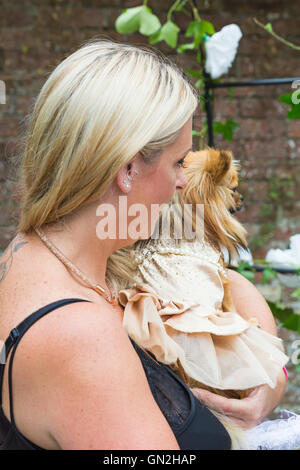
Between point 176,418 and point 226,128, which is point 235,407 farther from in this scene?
point 226,128

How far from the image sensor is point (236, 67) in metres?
2.78

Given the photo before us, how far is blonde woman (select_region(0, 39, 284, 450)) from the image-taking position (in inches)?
32.7

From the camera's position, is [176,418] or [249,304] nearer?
[176,418]

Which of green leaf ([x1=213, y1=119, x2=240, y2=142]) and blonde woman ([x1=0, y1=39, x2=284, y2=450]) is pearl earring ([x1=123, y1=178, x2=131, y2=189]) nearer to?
blonde woman ([x1=0, y1=39, x2=284, y2=450])

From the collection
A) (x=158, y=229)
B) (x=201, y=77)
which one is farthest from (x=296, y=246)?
(x=201, y=77)

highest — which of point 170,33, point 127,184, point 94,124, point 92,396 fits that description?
point 170,33

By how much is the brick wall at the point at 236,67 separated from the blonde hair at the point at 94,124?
162cm

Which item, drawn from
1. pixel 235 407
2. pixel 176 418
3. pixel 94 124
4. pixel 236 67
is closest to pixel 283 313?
pixel 235 407

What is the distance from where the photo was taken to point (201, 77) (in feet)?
6.75

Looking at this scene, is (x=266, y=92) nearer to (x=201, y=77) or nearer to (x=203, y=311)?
(x=201, y=77)

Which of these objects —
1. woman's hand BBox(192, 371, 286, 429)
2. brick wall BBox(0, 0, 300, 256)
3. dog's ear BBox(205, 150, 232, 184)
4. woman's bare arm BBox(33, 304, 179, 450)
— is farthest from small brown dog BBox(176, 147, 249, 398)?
brick wall BBox(0, 0, 300, 256)

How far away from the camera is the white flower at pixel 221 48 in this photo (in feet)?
6.08

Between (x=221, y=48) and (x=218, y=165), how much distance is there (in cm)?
63

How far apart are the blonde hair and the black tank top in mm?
218
